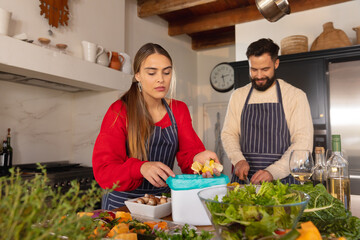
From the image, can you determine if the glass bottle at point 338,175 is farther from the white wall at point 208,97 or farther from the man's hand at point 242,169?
the white wall at point 208,97

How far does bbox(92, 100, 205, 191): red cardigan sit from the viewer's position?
128cm

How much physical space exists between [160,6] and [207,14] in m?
0.88

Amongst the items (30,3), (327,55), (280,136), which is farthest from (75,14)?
(327,55)

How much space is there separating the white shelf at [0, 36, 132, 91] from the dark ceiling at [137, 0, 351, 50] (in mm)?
1367

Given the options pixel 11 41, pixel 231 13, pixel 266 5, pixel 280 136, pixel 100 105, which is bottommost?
pixel 280 136

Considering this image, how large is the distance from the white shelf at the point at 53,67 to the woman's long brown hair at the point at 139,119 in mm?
1081

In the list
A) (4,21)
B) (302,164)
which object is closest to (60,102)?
(4,21)

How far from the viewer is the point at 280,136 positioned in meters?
2.19

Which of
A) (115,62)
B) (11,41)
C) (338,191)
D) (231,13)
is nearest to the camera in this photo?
(338,191)

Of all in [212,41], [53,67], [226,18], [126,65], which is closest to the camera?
[53,67]

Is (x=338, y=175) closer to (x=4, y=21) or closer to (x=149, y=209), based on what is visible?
(x=149, y=209)

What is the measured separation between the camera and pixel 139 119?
154 centimetres

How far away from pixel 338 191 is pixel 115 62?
8.12 feet

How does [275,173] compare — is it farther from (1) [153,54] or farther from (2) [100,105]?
(2) [100,105]
